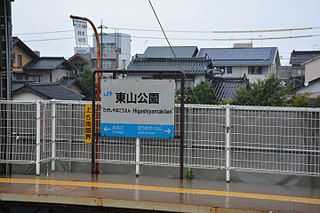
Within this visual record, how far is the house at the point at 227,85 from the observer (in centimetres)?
2627

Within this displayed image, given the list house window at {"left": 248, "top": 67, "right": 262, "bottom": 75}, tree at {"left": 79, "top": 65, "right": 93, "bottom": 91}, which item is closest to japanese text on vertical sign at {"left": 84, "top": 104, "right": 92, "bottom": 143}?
tree at {"left": 79, "top": 65, "right": 93, "bottom": 91}

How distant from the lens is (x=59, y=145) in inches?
291

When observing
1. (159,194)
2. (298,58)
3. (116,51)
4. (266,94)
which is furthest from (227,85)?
(159,194)

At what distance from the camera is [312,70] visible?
32500 millimetres

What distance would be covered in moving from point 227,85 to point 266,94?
6.19 meters

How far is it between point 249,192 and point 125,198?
1.85 meters

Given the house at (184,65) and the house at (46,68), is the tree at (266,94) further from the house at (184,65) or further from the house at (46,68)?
the house at (46,68)

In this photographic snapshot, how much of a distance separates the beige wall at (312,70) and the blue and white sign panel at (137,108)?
90.2 feet

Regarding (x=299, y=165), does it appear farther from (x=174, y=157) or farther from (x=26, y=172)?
(x=26, y=172)

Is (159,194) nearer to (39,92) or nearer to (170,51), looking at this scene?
(39,92)

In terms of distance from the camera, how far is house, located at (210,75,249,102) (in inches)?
1034

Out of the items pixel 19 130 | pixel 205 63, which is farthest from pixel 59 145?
pixel 205 63

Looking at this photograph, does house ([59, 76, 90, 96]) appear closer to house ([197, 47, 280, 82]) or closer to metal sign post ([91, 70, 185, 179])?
house ([197, 47, 280, 82])

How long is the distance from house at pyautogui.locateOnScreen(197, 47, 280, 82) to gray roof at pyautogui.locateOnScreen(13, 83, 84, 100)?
17053 millimetres
